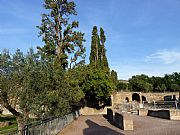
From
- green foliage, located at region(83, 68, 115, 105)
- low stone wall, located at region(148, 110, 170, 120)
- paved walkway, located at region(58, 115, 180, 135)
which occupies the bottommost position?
paved walkway, located at region(58, 115, 180, 135)

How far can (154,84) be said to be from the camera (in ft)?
339

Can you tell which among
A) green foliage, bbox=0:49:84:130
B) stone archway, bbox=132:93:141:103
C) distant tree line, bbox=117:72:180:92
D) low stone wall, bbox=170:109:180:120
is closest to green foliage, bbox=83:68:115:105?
low stone wall, bbox=170:109:180:120

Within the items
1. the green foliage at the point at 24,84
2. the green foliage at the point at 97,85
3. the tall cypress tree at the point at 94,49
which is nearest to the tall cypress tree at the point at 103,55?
the tall cypress tree at the point at 94,49

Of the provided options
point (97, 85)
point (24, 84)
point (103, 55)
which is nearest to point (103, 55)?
point (103, 55)

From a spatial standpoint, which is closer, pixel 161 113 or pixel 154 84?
pixel 161 113

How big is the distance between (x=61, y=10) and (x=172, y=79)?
8612cm

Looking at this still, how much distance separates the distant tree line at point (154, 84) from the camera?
3582 inches

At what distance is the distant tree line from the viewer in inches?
3582

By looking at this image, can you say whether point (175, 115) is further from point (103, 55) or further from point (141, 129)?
point (103, 55)

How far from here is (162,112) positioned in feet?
70.3

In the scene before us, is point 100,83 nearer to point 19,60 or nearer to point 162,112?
point 162,112

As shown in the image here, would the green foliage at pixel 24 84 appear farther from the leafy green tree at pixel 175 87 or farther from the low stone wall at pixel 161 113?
the leafy green tree at pixel 175 87

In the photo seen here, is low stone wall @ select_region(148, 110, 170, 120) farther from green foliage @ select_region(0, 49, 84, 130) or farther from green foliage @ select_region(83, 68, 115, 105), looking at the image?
green foliage @ select_region(83, 68, 115, 105)

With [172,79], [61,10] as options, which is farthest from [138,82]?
[61,10]
